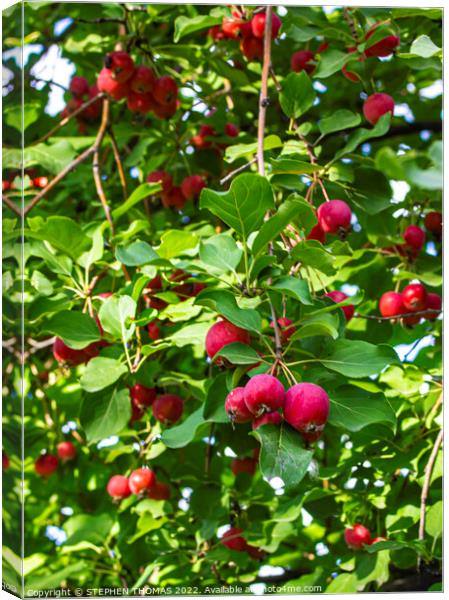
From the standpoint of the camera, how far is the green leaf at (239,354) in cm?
99

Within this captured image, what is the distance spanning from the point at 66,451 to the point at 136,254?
987 millimetres

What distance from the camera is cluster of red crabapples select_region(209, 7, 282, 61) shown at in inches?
64.6

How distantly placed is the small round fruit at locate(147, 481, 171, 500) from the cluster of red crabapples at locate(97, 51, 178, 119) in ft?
2.56

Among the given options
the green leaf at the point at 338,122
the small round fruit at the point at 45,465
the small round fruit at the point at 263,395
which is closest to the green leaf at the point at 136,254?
the small round fruit at the point at 263,395

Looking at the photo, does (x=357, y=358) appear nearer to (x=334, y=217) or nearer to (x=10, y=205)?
(x=334, y=217)

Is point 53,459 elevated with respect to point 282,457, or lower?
lower

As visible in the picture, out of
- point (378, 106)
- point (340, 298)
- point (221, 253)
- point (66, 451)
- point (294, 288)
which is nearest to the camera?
point (294, 288)

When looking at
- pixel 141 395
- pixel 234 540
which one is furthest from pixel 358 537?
pixel 141 395

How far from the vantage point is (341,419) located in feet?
3.33

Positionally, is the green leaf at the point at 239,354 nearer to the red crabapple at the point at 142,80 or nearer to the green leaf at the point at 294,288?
the green leaf at the point at 294,288

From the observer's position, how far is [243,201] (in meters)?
1.08

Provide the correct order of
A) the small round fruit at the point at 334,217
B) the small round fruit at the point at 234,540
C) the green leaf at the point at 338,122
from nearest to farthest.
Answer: the small round fruit at the point at 334,217 < the green leaf at the point at 338,122 < the small round fruit at the point at 234,540

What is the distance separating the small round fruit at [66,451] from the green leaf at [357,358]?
3.59 feet

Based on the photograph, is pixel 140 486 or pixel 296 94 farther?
pixel 140 486
